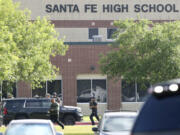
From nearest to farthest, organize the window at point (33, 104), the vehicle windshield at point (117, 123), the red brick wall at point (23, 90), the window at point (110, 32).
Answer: the vehicle windshield at point (117, 123), the window at point (33, 104), the red brick wall at point (23, 90), the window at point (110, 32)

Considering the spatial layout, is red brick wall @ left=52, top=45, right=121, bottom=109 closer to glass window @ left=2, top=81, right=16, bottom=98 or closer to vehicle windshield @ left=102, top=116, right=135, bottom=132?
glass window @ left=2, top=81, right=16, bottom=98

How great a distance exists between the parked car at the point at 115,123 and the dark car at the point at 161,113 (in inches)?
440

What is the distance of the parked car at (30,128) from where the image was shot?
16.3 metres

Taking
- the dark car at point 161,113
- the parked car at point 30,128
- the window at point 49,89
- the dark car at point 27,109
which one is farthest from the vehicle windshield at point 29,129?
the window at point 49,89

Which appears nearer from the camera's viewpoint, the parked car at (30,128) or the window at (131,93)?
the parked car at (30,128)

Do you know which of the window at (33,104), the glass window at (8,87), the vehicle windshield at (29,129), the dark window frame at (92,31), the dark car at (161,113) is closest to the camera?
the dark car at (161,113)

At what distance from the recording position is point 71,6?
179ft

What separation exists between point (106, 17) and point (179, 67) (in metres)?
26.5

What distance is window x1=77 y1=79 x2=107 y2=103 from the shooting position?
4788cm

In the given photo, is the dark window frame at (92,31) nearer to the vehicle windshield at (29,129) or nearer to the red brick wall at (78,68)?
the red brick wall at (78,68)

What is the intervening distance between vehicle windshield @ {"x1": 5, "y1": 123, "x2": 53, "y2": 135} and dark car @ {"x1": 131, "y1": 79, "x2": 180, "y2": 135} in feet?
Answer: 35.7

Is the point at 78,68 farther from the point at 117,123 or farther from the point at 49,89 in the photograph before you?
the point at 117,123

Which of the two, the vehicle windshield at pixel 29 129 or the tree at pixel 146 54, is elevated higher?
the tree at pixel 146 54

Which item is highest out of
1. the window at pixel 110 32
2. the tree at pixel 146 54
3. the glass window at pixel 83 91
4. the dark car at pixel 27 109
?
the window at pixel 110 32
